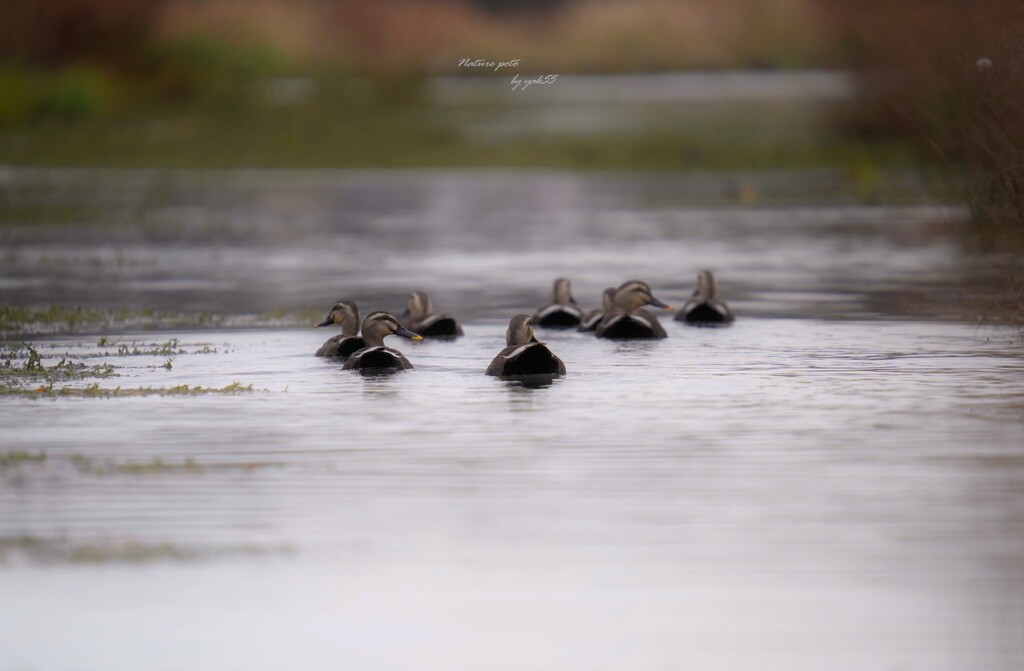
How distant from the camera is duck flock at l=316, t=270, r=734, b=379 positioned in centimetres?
1441

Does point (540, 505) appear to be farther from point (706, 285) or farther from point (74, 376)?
point (706, 285)

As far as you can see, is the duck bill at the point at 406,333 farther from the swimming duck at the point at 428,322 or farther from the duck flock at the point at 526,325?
the swimming duck at the point at 428,322

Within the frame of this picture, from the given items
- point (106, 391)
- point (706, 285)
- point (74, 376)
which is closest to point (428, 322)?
point (706, 285)

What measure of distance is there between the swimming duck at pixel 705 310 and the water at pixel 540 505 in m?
0.13

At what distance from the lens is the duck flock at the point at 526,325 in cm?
1441

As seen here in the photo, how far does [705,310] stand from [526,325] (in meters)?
A: 3.59

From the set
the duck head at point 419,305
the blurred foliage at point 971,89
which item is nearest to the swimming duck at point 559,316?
the duck head at point 419,305

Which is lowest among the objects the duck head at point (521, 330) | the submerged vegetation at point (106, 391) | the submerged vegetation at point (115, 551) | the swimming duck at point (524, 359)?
the submerged vegetation at point (115, 551)

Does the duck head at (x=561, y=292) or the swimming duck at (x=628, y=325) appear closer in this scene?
the swimming duck at (x=628, y=325)

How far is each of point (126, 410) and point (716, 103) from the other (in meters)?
42.3

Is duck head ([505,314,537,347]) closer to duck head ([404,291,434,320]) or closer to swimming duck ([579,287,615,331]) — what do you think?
swimming duck ([579,287,615,331])

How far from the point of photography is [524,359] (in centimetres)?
1410

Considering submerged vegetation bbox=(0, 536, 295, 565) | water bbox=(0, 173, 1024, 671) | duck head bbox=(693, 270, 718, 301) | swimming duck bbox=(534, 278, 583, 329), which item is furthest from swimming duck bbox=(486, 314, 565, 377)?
submerged vegetation bbox=(0, 536, 295, 565)

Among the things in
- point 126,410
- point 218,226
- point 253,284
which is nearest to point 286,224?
point 218,226
